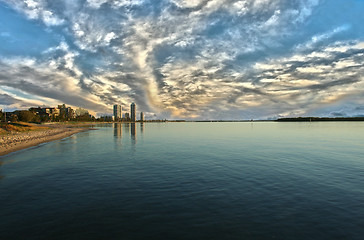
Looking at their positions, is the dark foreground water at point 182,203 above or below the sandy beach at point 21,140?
below

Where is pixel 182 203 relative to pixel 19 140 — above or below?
below

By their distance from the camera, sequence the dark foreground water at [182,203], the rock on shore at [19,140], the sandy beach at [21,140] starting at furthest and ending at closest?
1. the sandy beach at [21,140]
2. the rock on shore at [19,140]
3. the dark foreground water at [182,203]

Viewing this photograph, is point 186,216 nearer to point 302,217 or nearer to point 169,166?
point 302,217

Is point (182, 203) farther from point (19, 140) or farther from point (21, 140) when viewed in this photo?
point (21, 140)

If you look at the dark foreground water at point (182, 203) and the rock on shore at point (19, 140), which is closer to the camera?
the dark foreground water at point (182, 203)

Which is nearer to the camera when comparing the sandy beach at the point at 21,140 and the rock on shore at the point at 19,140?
the rock on shore at the point at 19,140

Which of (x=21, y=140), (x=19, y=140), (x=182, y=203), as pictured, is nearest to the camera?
(x=182, y=203)

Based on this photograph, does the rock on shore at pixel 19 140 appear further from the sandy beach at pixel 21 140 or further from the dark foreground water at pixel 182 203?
the dark foreground water at pixel 182 203

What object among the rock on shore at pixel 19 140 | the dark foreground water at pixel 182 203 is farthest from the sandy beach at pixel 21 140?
the dark foreground water at pixel 182 203


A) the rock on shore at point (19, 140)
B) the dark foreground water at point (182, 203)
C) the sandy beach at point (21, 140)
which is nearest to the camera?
the dark foreground water at point (182, 203)

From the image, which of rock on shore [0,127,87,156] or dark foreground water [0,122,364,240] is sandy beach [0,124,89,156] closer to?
rock on shore [0,127,87,156]

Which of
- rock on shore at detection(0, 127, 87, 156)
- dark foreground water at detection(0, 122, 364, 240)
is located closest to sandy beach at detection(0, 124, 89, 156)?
rock on shore at detection(0, 127, 87, 156)

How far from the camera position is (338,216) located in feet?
36.8

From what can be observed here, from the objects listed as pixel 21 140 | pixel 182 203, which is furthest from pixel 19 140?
pixel 182 203
